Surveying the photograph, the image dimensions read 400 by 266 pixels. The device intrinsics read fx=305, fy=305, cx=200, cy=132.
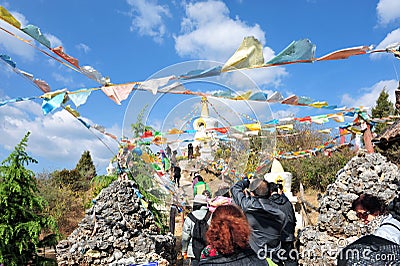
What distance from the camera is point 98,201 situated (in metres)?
5.01

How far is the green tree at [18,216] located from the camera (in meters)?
4.01

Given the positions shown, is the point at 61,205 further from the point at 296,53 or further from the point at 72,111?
the point at 296,53

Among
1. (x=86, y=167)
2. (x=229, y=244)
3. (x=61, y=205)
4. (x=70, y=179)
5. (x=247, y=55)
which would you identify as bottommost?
(x=229, y=244)

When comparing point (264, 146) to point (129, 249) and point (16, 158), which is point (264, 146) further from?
point (16, 158)

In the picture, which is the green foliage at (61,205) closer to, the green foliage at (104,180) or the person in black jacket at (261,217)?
the green foliage at (104,180)

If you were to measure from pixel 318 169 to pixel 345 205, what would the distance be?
1127 cm

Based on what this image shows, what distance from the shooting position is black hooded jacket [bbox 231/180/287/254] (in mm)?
3322

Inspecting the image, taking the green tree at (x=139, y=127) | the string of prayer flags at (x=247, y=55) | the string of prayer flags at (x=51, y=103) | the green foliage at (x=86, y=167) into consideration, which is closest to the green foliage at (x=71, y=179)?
the green foliage at (x=86, y=167)

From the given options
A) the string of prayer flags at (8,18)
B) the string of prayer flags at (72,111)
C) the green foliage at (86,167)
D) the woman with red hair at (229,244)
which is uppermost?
the green foliage at (86,167)

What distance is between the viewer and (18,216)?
4.26m

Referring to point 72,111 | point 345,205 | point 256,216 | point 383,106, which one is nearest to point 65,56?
point 72,111

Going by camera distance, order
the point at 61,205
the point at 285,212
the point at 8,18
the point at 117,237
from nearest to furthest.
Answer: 1. the point at 8,18
2. the point at 285,212
3. the point at 117,237
4. the point at 61,205

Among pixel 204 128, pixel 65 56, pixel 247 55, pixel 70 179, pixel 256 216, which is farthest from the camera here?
pixel 70 179

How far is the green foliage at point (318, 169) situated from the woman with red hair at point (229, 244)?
13.8 m
